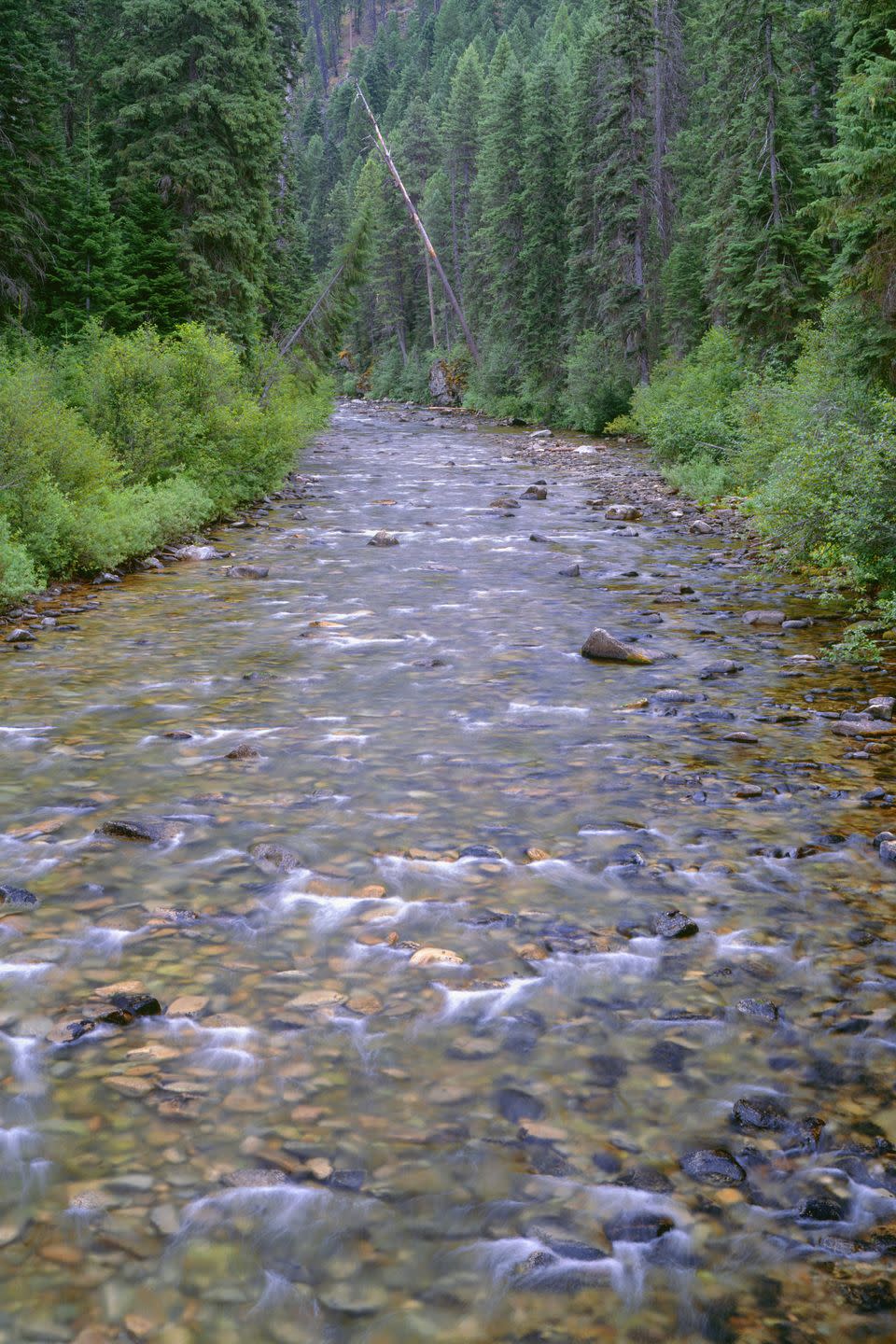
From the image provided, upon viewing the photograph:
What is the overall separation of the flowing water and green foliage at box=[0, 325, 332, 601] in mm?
3583

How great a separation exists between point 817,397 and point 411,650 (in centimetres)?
797

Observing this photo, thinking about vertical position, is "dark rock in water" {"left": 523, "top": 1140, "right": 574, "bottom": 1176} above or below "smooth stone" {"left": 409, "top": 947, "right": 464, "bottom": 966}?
below

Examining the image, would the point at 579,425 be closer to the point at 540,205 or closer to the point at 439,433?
the point at 439,433

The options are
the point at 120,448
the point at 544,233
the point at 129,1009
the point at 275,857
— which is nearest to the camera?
the point at 129,1009

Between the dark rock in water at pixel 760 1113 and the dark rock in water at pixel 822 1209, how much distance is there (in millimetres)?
338

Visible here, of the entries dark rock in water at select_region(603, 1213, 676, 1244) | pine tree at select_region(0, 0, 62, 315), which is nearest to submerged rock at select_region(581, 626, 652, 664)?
dark rock in water at select_region(603, 1213, 676, 1244)

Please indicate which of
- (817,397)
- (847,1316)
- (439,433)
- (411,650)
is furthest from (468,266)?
(847,1316)

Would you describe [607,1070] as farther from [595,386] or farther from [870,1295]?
[595,386]

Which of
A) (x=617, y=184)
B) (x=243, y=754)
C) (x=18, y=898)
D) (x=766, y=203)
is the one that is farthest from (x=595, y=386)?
(x=18, y=898)

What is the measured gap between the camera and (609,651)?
1013 cm

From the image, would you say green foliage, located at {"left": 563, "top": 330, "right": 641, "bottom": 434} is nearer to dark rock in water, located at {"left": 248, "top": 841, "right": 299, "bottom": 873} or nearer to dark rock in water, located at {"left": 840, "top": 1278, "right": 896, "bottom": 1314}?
dark rock in water, located at {"left": 248, "top": 841, "right": 299, "bottom": 873}

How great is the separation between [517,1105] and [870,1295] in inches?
49.8

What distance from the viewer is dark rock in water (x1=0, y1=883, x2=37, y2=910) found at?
17.1 ft

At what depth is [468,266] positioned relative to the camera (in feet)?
202
